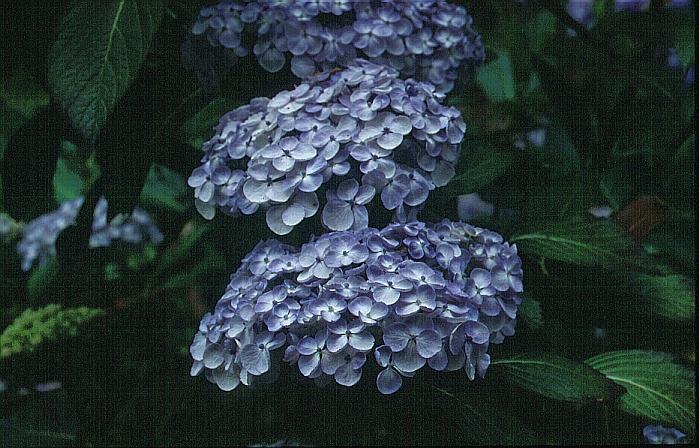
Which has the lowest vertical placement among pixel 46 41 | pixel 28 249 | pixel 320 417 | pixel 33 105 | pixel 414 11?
pixel 28 249

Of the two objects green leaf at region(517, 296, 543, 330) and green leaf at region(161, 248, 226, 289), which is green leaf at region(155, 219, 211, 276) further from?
green leaf at region(517, 296, 543, 330)

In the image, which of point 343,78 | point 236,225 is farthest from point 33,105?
point 343,78

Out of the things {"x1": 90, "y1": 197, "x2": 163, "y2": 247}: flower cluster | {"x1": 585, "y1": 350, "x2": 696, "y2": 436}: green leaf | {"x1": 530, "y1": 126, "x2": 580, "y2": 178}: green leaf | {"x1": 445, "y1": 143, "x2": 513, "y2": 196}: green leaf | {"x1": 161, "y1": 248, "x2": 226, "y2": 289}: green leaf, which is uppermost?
{"x1": 445, "y1": 143, "x2": 513, "y2": 196}: green leaf

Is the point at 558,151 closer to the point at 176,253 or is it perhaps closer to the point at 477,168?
the point at 477,168

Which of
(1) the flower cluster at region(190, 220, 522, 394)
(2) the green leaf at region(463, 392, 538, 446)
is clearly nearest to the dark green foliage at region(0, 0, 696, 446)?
(2) the green leaf at region(463, 392, 538, 446)

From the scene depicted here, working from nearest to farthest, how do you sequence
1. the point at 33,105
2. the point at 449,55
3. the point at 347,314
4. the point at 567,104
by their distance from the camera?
the point at 347,314, the point at 449,55, the point at 33,105, the point at 567,104

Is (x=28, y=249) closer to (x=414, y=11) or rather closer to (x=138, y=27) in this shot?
(x=138, y=27)

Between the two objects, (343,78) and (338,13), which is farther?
(338,13)

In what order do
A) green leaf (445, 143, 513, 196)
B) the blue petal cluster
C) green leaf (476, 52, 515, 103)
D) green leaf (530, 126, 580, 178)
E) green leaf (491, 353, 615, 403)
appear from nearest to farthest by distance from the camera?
green leaf (491, 353, 615, 403), green leaf (445, 143, 513, 196), green leaf (530, 126, 580, 178), the blue petal cluster, green leaf (476, 52, 515, 103)
